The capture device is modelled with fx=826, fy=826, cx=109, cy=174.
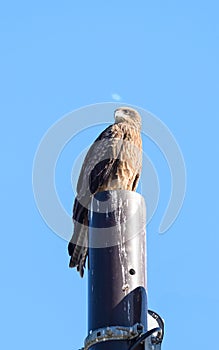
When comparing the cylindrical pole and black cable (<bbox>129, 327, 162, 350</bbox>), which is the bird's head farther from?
black cable (<bbox>129, 327, 162, 350</bbox>)

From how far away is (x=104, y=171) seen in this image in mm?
8305

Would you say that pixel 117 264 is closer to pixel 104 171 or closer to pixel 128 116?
pixel 104 171

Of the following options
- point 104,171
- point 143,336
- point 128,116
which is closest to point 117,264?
point 143,336

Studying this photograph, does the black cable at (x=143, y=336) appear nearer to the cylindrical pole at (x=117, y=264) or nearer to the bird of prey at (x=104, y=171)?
the cylindrical pole at (x=117, y=264)

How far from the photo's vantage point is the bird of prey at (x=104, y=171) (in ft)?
25.3

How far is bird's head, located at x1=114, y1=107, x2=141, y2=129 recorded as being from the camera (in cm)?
1125

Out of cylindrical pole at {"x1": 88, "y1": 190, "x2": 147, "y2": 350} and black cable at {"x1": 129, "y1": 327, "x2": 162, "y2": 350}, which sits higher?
cylindrical pole at {"x1": 88, "y1": 190, "x2": 147, "y2": 350}

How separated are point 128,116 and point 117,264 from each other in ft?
20.6

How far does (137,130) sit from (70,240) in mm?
3920

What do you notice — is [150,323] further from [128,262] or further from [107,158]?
[107,158]

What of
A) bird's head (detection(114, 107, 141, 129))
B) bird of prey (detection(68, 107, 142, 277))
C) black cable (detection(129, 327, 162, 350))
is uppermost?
bird's head (detection(114, 107, 141, 129))

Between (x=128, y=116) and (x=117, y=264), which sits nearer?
(x=117, y=264)

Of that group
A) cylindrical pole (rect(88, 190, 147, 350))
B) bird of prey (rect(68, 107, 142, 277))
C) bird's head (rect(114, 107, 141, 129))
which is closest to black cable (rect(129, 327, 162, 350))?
cylindrical pole (rect(88, 190, 147, 350))

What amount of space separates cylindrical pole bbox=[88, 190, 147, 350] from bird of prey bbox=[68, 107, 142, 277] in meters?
1.33
